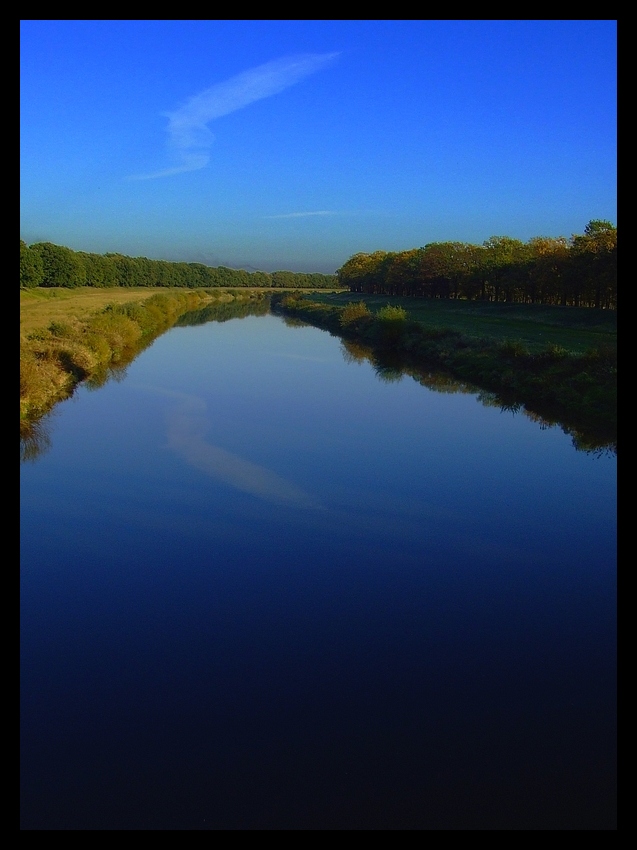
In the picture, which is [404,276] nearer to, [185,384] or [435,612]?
[185,384]

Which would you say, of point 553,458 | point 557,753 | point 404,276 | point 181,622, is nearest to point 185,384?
point 553,458

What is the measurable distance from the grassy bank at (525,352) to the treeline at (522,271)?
1507 mm

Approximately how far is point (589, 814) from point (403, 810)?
47.1 inches

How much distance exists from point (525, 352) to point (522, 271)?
18364 mm

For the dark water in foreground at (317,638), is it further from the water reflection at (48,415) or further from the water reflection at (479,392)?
the water reflection at (479,392)

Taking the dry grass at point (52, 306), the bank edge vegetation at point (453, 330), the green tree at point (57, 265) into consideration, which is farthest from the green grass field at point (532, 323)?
the green tree at point (57, 265)

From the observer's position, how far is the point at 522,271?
125 ft

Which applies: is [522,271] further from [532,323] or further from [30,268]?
[30,268]

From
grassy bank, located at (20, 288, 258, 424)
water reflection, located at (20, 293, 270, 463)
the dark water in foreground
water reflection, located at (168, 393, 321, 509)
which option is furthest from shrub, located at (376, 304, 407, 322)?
the dark water in foreground

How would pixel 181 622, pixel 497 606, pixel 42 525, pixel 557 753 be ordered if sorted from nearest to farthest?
pixel 557 753
pixel 181 622
pixel 497 606
pixel 42 525

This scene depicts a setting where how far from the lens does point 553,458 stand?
13070 mm

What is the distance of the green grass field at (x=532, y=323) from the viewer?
23.5 m

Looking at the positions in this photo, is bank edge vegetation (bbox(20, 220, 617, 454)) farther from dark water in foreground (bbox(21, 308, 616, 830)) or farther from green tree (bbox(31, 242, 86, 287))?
dark water in foreground (bbox(21, 308, 616, 830))

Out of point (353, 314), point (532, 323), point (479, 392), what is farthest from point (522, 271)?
point (479, 392)
